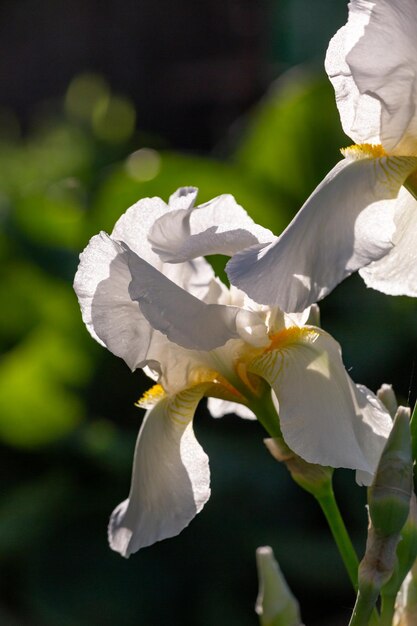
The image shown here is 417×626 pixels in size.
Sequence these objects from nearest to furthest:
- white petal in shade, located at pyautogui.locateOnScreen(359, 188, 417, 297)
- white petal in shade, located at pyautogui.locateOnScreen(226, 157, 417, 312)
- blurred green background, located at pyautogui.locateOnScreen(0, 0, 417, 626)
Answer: white petal in shade, located at pyautogui.locateOnScreen(226, 157, 417, 312) < white petal in shade, located at pyautogui.locateOnScreen(359, 188, 417, 297) < blurred green background, located at pyautogui.locateOnScreen(0, 0, 417, 626)

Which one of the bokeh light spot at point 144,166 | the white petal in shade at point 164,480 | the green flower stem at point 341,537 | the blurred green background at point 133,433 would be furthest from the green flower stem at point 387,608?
the bokeh light spot at point 144,166

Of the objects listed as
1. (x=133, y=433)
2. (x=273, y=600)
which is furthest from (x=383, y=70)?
→ (x=133, y=433)

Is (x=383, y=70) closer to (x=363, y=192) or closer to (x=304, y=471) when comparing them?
(x=363, y=192)

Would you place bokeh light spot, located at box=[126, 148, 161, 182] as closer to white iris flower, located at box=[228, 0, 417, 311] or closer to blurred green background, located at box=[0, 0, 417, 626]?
blurred green background, located at box=[0, 0, 417, 626]

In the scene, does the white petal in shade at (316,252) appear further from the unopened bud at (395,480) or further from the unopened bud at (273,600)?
the unopened bud at (273,600)

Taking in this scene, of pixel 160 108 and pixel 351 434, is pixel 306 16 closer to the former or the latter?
pixel 160 108

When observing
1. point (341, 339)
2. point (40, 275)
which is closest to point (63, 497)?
point (40, 275)

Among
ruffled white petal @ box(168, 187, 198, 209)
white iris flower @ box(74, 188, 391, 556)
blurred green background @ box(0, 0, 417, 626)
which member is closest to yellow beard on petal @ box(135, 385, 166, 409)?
white iris flower @ box(74, 188, 391, 556)

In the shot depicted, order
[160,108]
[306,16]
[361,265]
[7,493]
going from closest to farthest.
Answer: [361,265] → [7,493] → [306,16] → [160,108]
